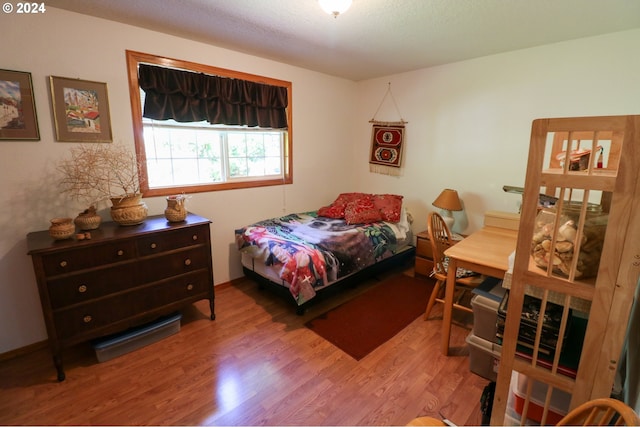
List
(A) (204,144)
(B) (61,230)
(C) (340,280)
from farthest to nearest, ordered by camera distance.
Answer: (A) (204,144)
(C) (340,280)
(B) (61,230)

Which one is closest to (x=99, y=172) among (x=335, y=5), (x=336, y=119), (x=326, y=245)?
(x=326, y=245)

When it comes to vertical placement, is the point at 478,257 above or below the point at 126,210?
below

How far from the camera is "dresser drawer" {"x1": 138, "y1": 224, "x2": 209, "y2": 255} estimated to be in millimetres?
2082

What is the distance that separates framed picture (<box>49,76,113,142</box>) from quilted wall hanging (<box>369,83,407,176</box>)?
299 centimetres

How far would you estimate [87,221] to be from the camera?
6.61 ft

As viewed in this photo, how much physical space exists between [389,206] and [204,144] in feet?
7.11

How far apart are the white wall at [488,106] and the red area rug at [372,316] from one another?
1039mm

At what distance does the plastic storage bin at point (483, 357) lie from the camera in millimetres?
1808

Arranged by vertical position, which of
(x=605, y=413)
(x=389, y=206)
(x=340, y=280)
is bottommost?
(x=340, y=280)

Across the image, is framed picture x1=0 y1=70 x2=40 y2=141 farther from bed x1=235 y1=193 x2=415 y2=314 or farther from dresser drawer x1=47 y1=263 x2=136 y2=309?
bed x1=235 y1=193 x2=415 y2=314

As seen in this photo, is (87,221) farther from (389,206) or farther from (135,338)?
(389,206)

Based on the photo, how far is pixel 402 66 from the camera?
3361 millimetres

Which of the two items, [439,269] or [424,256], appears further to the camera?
[424,256]

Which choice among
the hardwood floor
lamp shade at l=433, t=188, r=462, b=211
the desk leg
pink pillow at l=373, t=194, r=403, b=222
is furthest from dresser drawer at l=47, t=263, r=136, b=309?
lamp shade at l=433, t=188, r=462, b=211
